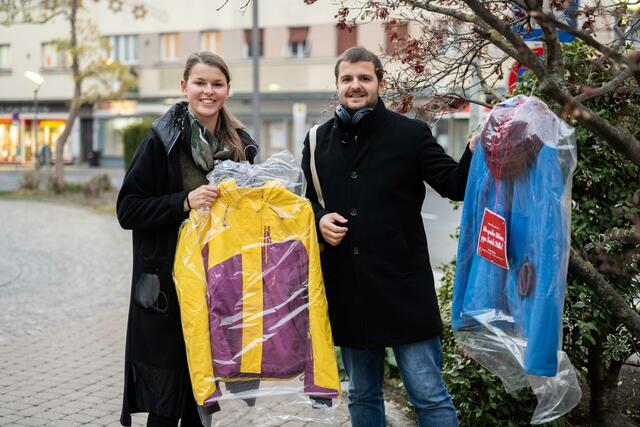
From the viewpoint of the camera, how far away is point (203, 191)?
10.8ft

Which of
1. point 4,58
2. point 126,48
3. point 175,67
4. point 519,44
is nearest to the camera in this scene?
point 519,44

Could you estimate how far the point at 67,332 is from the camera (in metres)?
7.23

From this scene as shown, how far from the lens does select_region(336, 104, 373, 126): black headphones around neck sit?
11.2 feet

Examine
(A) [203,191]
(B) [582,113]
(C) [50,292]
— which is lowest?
(C) [50,292]

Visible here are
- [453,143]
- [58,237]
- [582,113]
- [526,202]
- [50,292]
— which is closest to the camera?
[582,113]

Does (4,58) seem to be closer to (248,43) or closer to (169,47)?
(169,47)

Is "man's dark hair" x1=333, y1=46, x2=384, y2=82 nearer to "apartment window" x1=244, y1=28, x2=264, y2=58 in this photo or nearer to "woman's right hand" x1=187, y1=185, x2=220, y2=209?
"woman's right hand" x1=187, y1=185, x2=220, y2=209

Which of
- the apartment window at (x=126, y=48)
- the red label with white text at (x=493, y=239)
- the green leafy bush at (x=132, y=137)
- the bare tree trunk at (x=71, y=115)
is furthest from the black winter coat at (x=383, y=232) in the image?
the apartment window at (x=126, y=48)

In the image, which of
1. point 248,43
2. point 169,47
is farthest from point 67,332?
point 169,47

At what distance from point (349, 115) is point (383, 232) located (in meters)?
0.54

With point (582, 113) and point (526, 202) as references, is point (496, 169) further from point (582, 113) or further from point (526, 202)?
point (582, 113)

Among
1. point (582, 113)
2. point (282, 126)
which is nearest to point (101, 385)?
point (582, 113)

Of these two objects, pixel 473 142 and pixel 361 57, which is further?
pixel 361 57

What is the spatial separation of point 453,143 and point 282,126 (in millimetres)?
8408
